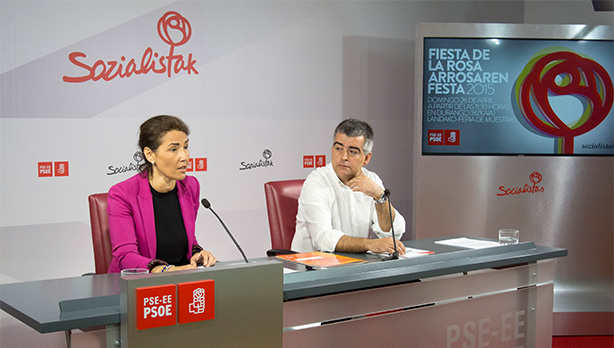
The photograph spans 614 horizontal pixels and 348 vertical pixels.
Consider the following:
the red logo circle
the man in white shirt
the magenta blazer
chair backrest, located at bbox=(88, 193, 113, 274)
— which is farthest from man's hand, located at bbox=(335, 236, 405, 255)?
the red logo circle

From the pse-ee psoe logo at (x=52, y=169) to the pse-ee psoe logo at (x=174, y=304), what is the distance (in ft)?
7.65

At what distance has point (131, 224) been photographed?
8.71ft

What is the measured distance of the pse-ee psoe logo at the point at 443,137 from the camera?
4332 millimetres

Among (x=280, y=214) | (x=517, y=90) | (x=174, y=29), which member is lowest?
(x=280, y=214)

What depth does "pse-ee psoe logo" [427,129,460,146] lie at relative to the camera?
171 inches

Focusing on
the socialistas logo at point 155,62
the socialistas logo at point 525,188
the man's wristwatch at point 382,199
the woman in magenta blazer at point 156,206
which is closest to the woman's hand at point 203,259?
the woman in magenta blazer at point 156,206

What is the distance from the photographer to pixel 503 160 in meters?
4.35

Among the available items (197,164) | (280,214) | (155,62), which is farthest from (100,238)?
(155,62)

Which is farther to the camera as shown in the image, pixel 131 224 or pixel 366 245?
pixel 366 245

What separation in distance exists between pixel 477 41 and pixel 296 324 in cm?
281

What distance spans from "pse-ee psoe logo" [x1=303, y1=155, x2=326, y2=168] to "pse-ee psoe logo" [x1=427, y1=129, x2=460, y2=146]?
0.80m

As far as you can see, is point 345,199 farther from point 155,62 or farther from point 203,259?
point 155,62

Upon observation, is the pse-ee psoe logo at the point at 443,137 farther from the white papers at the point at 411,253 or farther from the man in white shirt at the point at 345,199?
the white papers at the point at 411,253

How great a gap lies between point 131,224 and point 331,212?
3.37 feet
